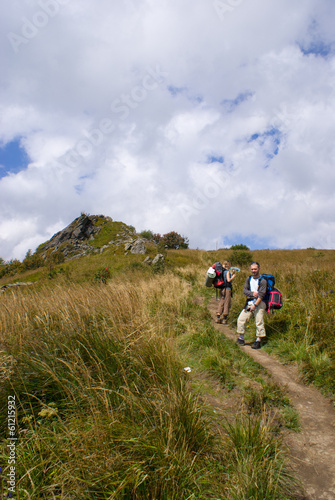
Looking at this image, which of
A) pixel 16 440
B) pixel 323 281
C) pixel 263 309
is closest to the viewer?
pixel 16 440

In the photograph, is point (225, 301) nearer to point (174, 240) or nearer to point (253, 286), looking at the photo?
point (253, 286)

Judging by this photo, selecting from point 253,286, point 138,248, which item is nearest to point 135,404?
point 253,286

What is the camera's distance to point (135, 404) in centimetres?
253

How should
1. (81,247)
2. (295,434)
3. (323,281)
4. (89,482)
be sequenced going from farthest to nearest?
(81,247) < (323,281) < (295,434) < (89,482)

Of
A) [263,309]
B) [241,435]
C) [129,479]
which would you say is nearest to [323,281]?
[263,309]

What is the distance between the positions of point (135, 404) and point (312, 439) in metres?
2.13

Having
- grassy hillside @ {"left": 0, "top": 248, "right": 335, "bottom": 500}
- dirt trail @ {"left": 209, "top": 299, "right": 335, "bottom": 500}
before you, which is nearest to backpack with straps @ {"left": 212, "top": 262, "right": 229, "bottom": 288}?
grassy hillside @ {"left": 0, "top": 248, "right": 335, "bottom": 500}

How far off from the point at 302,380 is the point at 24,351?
4187 mm

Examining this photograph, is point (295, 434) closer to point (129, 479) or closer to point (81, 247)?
A: point (129, 479)

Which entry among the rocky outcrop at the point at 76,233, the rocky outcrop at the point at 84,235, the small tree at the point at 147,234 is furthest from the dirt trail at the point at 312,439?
the small tree at the point at 147,234

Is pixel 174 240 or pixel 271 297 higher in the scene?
pixel 174 240

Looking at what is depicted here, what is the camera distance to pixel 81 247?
42719 millimetres

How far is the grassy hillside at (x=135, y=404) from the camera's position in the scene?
2.00 m

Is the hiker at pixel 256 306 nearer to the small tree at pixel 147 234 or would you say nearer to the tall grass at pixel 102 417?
the tall grass at pixel 102 417
